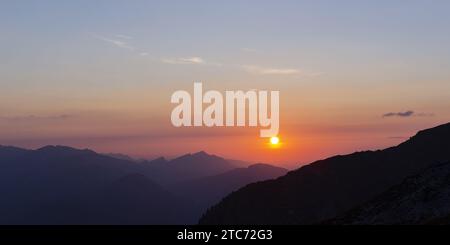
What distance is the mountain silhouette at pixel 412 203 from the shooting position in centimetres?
5579

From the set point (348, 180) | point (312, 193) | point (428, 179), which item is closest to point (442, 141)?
point (348, 180)

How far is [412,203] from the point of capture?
201 ft

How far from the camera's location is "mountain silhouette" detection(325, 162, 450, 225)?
183 feet

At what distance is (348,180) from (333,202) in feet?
56.1
